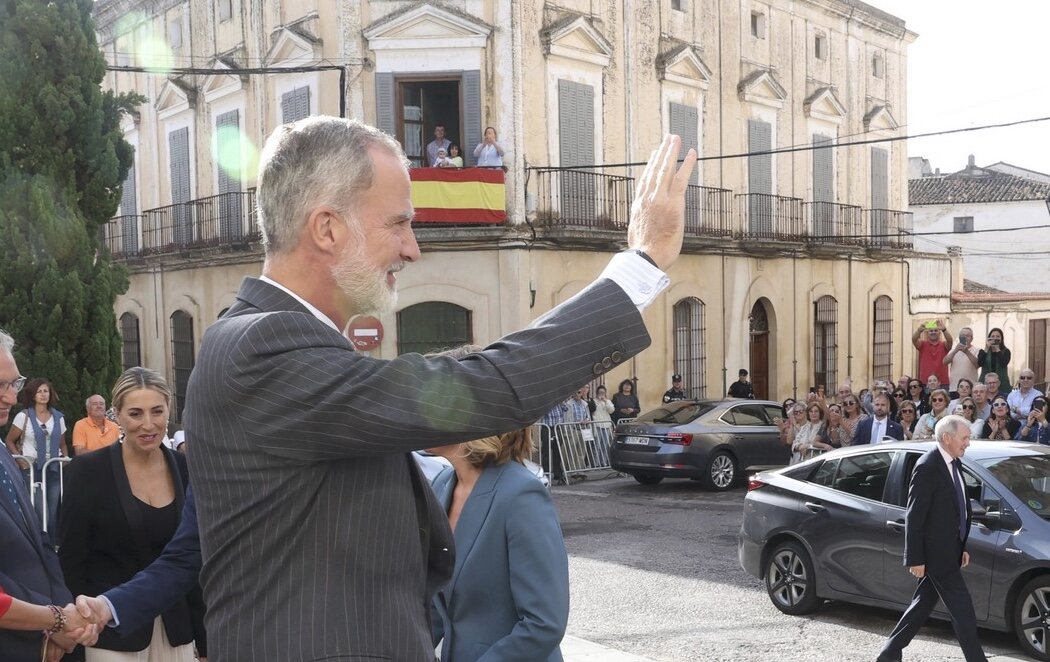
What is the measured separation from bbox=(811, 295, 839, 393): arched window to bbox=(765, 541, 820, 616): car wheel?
19.7 meters

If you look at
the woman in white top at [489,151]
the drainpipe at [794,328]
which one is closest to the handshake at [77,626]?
the woman in white top at [489,151]

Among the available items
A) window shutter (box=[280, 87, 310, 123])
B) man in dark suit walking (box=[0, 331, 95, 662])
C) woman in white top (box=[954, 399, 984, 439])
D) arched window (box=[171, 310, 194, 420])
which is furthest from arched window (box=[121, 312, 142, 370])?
man in dark suit walking (box=[0, 331, 95, 662])

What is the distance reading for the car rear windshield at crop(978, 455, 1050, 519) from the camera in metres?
8.05

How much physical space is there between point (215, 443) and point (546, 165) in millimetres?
19489

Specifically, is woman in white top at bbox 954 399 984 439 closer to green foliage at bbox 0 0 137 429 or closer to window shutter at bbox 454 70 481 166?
window shutter at bbox 454 70 481 166

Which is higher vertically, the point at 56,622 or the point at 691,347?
the point at 56,622

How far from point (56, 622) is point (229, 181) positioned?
2140 centimetres

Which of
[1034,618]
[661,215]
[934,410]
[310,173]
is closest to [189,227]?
[934,410]

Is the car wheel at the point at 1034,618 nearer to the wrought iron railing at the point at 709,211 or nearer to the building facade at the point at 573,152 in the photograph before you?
the building facade at the point at 573,152

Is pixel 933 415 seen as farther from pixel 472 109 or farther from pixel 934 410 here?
pixel 472 109

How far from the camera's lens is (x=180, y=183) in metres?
26.1

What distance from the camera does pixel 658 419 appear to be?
701 inches

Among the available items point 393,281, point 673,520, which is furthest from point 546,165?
point 393,281

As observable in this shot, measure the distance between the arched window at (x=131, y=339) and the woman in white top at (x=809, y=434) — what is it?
1859 cm
